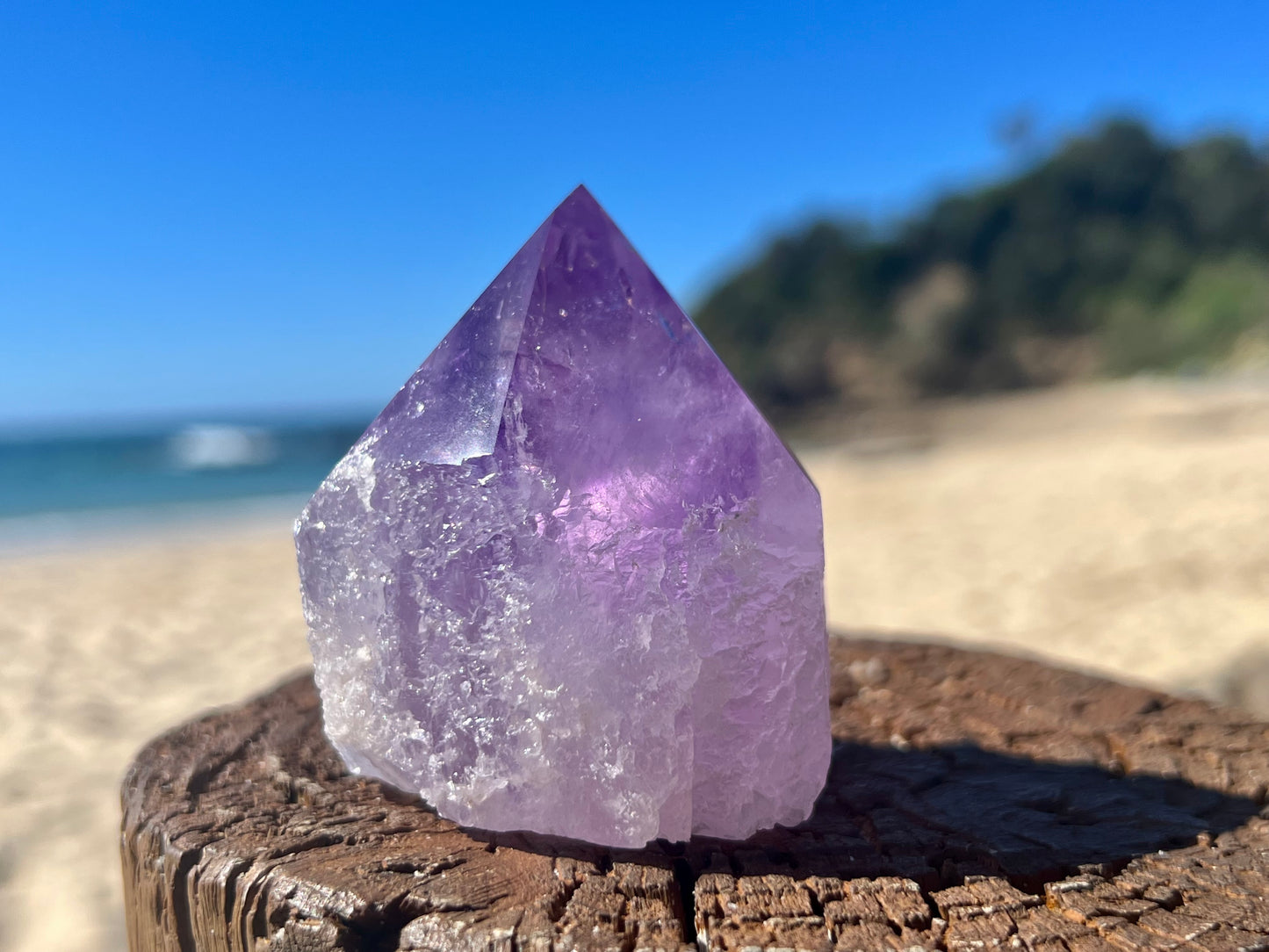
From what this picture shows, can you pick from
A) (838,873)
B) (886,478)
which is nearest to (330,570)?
(838,873)

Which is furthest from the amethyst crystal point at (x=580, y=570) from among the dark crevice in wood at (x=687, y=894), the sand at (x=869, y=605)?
the sand at (x=869, y=605)

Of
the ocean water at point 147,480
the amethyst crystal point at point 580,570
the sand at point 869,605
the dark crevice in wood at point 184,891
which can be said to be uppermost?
the ocean water at point 147,480

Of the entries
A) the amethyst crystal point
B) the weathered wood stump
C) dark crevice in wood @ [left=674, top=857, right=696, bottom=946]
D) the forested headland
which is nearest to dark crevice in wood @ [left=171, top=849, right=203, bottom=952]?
the weathered wood stump

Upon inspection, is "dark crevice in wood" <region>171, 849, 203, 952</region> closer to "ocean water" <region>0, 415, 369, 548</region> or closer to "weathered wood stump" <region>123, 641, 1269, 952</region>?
"weathered wood stump" <region>123, 641, 1269, 952</region>

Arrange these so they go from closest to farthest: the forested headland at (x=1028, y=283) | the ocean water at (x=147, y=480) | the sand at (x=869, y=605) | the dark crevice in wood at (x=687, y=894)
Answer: the dark crevice in wood at (x=687, y=894), the sand at (x=869, y=605), the ocean water at (x=147, y=480), the forested headland at (x=1028, y=283)

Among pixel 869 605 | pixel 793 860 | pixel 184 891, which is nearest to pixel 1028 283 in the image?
pixel 869 605

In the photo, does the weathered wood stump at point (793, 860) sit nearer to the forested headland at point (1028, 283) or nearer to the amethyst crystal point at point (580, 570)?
the amethyst crystal point at point (580, 570)

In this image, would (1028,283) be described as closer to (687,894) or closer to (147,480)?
(147,480)
